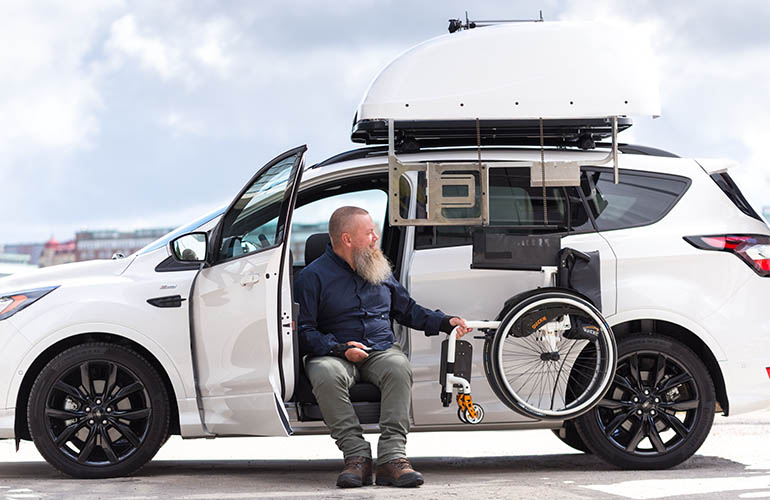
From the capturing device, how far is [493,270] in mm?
6613

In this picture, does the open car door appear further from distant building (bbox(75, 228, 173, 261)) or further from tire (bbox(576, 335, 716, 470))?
distant building (bbox(75, 228, 173, 261))

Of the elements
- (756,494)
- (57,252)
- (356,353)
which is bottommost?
(756,494)

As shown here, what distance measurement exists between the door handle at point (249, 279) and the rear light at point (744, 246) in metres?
2.55

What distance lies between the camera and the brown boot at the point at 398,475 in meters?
6.11

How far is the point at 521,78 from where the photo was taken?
21.5ft

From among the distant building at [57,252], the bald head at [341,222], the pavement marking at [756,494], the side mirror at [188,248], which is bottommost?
the pavement marking at [756,494]

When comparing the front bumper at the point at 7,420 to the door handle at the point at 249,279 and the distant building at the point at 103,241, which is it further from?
the distant building at the point at 103,241

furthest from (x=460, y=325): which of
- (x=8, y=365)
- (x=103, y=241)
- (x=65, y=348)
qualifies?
(x=103, y=241)

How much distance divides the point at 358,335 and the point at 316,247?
33.5 inches

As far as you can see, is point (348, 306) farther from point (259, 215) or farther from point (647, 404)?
point (647, 404)

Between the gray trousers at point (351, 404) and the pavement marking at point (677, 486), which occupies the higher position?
the gray trousers at point (351, 404)

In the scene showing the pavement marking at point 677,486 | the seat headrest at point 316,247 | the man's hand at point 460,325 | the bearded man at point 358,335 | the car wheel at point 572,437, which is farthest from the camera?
the car wheel at point 572,437

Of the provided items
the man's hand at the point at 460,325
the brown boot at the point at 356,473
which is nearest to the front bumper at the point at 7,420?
the brown boot at the point at 356,473

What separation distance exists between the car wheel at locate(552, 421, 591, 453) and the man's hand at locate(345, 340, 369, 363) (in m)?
1.70
